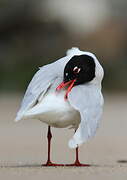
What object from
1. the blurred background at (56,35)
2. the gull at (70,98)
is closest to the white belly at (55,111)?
the gull at (70,98)

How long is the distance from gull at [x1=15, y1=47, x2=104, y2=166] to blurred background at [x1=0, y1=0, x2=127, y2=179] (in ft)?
14.7

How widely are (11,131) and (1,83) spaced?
1185 centimetres

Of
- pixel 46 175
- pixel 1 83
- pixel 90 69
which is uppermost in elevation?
pixel 90 69

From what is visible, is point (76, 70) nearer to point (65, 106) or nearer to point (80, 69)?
point (80, 69)

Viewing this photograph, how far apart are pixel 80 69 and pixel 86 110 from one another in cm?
71

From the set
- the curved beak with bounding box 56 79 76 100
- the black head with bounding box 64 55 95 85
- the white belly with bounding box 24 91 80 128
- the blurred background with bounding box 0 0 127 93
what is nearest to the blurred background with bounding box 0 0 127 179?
the blurred background with bounding box 0 0 127 93

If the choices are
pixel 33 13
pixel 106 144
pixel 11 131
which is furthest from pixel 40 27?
pixel 106 144

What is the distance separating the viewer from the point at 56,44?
28.5 meters

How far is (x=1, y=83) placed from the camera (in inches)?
1020

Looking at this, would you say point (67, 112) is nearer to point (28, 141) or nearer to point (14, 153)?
point (14, 153)

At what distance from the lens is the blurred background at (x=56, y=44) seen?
Result: 16.8 metres

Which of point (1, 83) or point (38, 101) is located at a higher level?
point (38, 101)

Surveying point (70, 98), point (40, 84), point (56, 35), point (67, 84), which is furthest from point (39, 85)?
point (56, 35)

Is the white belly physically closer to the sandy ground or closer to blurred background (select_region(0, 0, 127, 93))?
the sandy ground
